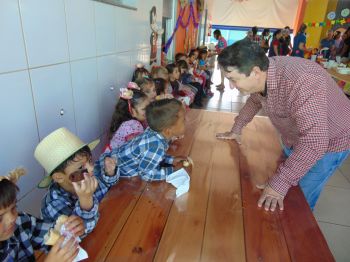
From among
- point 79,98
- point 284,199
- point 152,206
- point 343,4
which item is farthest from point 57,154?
point 343,4

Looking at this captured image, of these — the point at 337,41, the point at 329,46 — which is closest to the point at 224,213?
the point at 337,41

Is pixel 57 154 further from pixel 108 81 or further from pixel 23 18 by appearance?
pixel 108 81

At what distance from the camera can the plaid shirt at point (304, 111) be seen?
1.14m

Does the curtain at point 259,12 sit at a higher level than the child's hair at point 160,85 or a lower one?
higher

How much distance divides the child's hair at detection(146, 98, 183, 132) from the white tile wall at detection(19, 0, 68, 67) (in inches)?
23.8

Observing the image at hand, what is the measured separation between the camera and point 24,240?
0.93 meters

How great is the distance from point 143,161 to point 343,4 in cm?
1085

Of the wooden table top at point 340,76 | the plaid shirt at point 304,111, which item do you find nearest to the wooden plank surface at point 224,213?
the plaid shirt at point 304,111

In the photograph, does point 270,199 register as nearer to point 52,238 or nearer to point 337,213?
point 52,238

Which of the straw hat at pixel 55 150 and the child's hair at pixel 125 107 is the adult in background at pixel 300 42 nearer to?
the child's hair at pixel 125 107

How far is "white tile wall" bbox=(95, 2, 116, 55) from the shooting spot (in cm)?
198

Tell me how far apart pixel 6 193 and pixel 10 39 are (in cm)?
73

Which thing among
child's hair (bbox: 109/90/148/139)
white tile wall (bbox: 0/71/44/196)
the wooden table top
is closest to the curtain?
the wooden table top

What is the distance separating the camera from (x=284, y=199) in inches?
48.1
